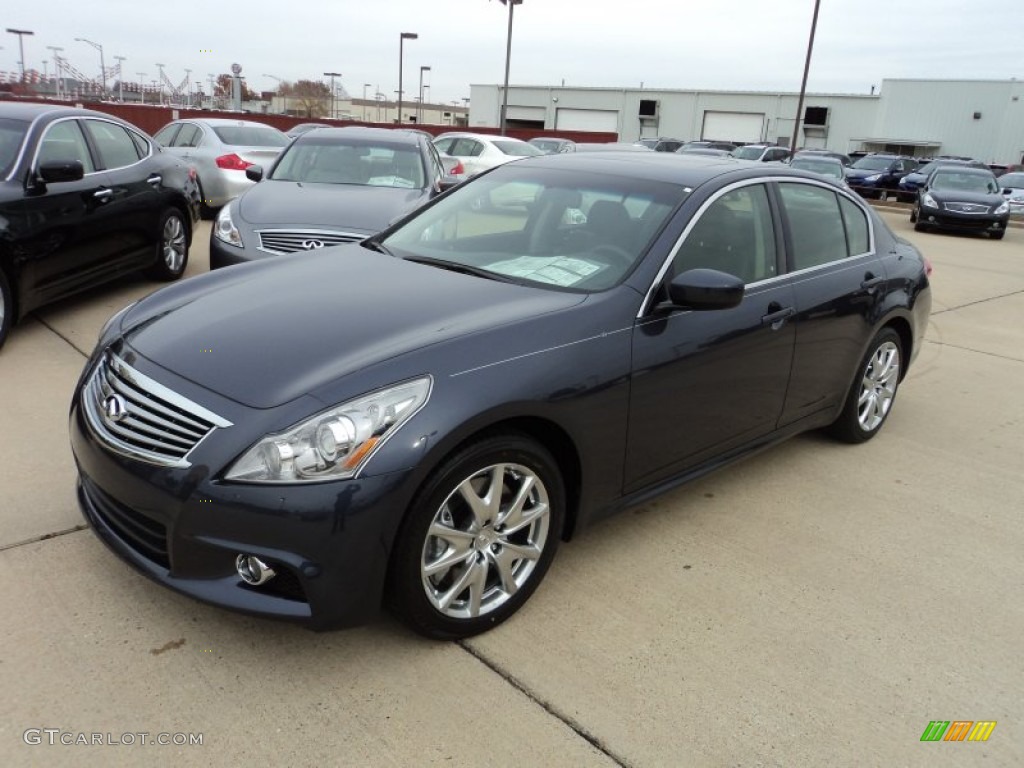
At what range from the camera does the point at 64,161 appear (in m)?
5.79

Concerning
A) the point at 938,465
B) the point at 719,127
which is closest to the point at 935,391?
the point at 938,465

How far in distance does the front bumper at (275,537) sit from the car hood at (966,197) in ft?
60.1

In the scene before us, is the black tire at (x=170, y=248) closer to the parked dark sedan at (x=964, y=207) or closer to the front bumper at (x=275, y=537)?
the front bumper at (x=275, y=537)

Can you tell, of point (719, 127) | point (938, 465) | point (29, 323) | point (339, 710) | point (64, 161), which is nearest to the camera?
point (339, 710)

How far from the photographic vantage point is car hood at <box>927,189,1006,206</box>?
17516 mm

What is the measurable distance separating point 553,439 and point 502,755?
3.43ft

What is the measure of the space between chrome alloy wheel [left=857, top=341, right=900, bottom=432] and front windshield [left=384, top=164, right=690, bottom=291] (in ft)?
6.34

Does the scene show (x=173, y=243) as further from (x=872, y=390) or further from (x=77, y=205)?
(x=872, y=390)

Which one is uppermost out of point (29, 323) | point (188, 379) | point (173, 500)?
point (188, 379)

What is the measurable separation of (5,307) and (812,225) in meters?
4.97

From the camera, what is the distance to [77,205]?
6.09 m

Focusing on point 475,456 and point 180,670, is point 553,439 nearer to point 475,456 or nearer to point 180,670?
point 475,456

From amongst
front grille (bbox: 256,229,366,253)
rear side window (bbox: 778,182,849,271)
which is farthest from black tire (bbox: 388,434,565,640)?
front grille (bbox: 256,229,366,253)

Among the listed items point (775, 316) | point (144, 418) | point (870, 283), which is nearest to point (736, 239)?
point (775, 316)
